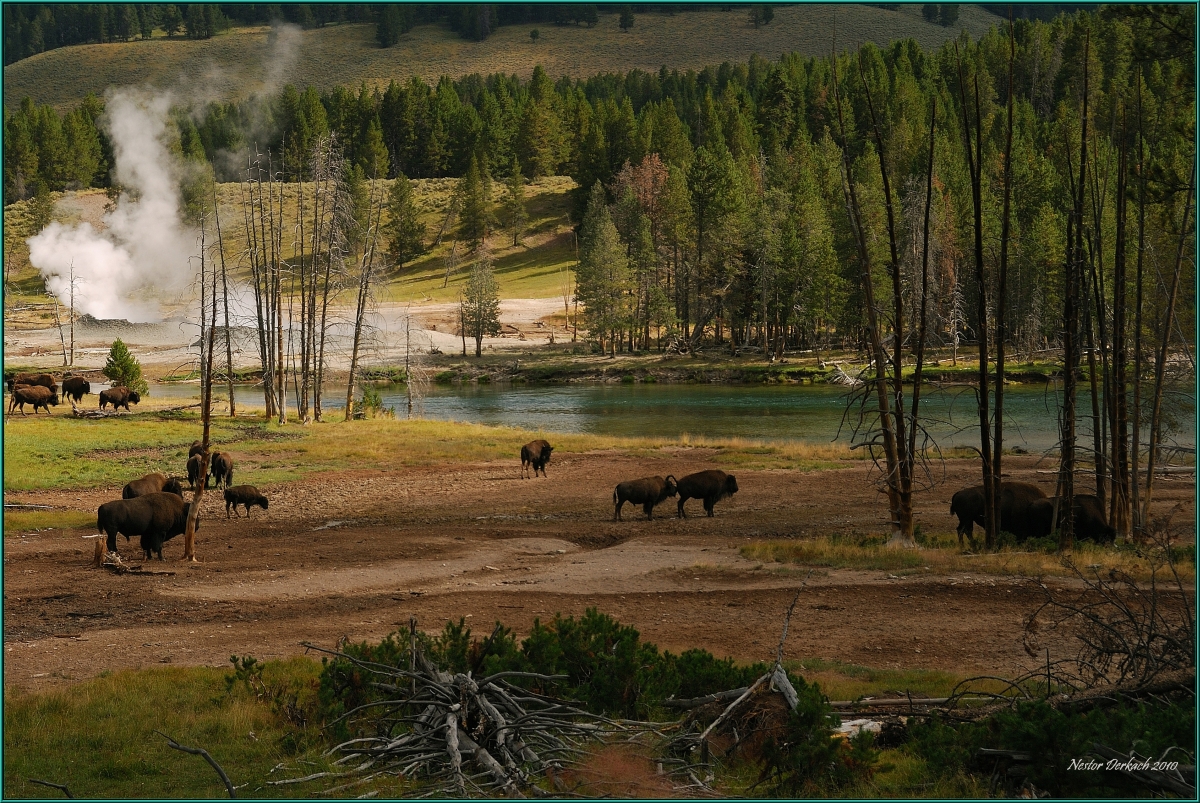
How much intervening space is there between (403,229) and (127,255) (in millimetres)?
30643

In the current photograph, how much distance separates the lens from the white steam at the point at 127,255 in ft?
305

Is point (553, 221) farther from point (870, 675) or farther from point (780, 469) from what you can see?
point (870, 675)

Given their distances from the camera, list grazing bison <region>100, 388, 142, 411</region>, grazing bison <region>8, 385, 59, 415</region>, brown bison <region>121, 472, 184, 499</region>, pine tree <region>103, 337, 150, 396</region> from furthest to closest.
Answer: pine tree <region>103, 337, 150, 396</region> → grazing bison <region>100, 388, 142, 411</region> → grazing bison <region>8, 385, 59, 415</region> → brown bison <region>121, 472, 184, 499</region>

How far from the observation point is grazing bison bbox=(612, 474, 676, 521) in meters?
25.0

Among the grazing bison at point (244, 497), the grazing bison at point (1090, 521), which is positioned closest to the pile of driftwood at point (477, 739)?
the grazing bison at point (1090, 521)

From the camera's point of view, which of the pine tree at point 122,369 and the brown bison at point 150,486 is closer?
the brown bison at point 150,486

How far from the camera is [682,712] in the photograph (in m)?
10.1

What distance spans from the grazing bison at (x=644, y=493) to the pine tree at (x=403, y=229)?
94562 millimetres

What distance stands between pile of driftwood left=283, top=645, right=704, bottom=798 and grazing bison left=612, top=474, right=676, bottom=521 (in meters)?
15.4

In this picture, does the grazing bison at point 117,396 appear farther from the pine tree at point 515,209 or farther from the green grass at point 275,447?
the pine tree at point 515,209

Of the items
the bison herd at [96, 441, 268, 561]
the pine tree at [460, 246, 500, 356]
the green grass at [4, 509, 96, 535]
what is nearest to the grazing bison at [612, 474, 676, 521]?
the bison herd at [96, 441, 268, 561]

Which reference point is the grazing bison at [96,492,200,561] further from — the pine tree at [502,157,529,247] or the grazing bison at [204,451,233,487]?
the pine tree at [502,157,529,247]

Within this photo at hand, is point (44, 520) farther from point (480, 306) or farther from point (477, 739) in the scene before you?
point (480, 306)

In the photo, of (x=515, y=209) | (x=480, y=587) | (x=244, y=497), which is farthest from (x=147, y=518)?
(x=515, y=209)
